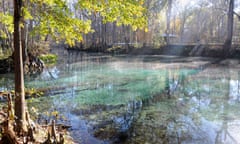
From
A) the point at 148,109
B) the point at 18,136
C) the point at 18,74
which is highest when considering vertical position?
the point at 18,74

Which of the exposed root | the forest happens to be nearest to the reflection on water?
the forest

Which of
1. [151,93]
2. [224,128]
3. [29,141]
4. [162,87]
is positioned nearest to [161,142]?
[224,128]

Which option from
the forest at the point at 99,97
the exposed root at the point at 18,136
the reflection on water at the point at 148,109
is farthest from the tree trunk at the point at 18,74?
the reflection on water at the point at 148,109

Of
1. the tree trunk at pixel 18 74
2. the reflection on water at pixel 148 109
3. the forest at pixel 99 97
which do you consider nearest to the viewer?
the tree trunk at pixel 18 74

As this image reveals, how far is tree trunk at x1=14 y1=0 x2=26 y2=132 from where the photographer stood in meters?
3.57

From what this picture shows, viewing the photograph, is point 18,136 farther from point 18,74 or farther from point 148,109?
point 148,109

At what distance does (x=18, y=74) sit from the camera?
3.80 metres

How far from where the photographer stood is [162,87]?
1123 centimetres

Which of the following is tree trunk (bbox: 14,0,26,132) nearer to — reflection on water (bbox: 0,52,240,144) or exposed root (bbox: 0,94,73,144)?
exposed root (bbox: 0,94,73,144)

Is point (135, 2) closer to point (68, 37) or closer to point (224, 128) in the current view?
point (68, 37)

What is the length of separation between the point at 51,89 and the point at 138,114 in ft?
18.0

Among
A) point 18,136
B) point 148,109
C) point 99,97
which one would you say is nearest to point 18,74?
point 18,136

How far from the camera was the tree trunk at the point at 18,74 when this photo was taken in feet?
11.7

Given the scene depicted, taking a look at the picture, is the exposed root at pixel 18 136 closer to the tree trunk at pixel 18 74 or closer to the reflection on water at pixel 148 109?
the tree trunk at pixel 18 74
